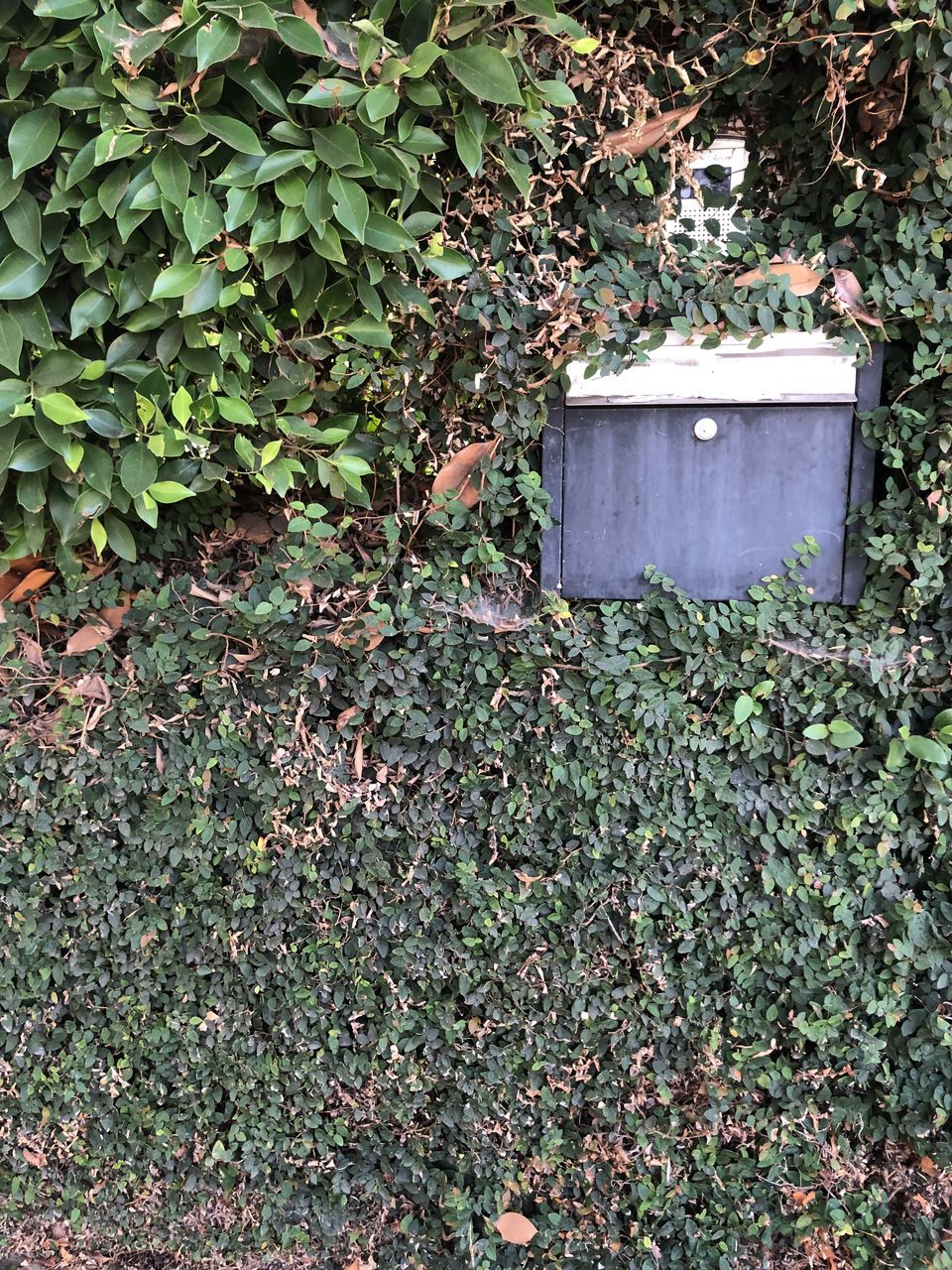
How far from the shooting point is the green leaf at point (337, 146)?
1380 mm

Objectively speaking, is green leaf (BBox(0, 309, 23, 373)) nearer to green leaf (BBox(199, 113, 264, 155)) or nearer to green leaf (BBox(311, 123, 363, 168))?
green leaf (BBox(199, 113, 264, 155))

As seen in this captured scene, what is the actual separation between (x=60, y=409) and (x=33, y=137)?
1.59ft

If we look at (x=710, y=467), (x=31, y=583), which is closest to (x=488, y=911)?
(x=710, y=467)

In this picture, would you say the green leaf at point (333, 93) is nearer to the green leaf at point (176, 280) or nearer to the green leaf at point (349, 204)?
the green leaf at point (349, 204)

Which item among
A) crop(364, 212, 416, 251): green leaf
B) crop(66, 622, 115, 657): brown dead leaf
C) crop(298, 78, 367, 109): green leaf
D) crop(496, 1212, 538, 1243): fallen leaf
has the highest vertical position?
crop(298, 78, 367, 109): green leaf

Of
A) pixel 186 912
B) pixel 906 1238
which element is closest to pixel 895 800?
pixel 906 1238

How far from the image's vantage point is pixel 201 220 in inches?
55.0

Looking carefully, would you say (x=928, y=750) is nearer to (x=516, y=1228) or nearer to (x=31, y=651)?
(x=516, y=1228)

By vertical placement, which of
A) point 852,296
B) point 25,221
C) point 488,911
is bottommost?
point 488,911

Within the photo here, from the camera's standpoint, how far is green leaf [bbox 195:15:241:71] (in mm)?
1242

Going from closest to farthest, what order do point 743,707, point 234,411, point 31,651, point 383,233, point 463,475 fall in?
point 383,233, point 234,411, point 743,707, point 463,475, point 31,651

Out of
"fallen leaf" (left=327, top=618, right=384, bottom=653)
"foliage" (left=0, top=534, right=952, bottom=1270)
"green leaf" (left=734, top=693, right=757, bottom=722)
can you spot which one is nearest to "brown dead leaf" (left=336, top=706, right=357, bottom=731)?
"foliage" (left=0, top=534, right=952, bottom=1270)

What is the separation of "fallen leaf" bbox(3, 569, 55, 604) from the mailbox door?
134 centimetres

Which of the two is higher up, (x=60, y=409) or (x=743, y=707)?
(x=60, y=409)
